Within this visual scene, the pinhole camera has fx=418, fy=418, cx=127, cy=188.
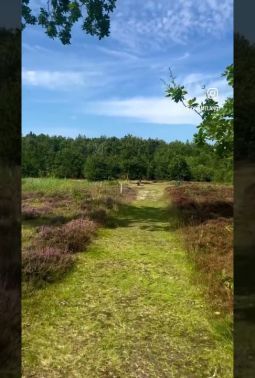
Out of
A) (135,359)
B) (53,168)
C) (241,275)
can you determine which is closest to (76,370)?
(135,359)

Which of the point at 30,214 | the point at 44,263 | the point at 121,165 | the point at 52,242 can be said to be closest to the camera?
the point at 44,263

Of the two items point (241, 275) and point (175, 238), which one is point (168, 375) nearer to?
point (241, 275)

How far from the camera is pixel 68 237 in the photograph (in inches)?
348

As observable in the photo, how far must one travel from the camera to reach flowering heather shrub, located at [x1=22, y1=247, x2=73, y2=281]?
6.40 m

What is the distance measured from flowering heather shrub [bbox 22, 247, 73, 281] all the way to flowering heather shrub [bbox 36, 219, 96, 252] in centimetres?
68

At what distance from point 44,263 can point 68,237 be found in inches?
84.7

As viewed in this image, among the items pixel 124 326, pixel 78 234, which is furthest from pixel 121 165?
pixel 124 326

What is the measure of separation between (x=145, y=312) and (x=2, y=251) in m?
2.17

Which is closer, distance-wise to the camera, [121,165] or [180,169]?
[180,169]

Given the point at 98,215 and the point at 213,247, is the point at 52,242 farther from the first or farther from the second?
the point at 98,215

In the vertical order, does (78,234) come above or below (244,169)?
below

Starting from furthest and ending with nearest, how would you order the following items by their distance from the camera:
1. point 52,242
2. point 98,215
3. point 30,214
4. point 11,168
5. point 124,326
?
point 30,214 → point 98,215 → point 52,242 → point 124,326 → point 11,168

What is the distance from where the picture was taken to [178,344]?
4375 mm

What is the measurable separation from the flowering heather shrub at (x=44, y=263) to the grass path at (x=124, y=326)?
235 millimetres
